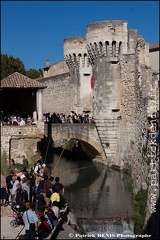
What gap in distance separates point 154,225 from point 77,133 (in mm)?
13748

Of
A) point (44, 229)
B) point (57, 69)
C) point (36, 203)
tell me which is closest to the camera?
point (44, 229)

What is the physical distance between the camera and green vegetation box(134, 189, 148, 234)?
13.0 metres

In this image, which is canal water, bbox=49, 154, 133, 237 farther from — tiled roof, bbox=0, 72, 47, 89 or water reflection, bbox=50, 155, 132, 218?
tiled roof, bbox=0, 72, 47, 89

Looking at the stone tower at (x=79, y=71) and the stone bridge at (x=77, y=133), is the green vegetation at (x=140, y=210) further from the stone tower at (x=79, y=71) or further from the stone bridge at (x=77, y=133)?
the stone tower at (x=79, y=71)

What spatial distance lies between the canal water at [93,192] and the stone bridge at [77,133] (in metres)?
1.50

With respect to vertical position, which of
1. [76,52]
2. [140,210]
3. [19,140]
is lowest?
[140,210]

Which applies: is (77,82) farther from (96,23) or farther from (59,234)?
(59,234)

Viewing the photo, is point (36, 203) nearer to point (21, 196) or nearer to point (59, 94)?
point (21, 196)

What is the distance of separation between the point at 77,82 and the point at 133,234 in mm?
18842

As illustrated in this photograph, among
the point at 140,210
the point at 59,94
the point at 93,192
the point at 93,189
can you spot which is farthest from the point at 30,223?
the point at 59,94

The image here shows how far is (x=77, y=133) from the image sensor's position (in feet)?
81.1

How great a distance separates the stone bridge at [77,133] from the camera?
79.8 feet

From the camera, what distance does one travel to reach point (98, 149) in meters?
25.1

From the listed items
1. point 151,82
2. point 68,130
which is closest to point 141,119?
point 151,82
